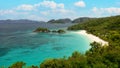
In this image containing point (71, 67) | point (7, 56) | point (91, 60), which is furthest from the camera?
point (7, 56)

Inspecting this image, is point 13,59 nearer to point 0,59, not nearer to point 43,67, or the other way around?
point 0,59

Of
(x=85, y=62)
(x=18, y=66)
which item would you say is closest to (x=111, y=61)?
(x=85, y=62)

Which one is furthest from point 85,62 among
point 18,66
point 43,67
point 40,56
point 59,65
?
point 40,56

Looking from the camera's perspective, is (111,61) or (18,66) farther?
(111,61)

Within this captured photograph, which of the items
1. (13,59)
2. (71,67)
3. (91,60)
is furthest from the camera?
(13,59)

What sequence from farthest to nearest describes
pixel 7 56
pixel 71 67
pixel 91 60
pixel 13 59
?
pixel 7 56 → pixel 13 59 → pixel 91 60 → pixel 71 67

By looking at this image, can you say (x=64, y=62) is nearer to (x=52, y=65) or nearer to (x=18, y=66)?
(x=52, y=65)

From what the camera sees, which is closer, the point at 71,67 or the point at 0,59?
the point at 71,67

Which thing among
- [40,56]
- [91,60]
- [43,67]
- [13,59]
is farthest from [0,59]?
[91,60]
